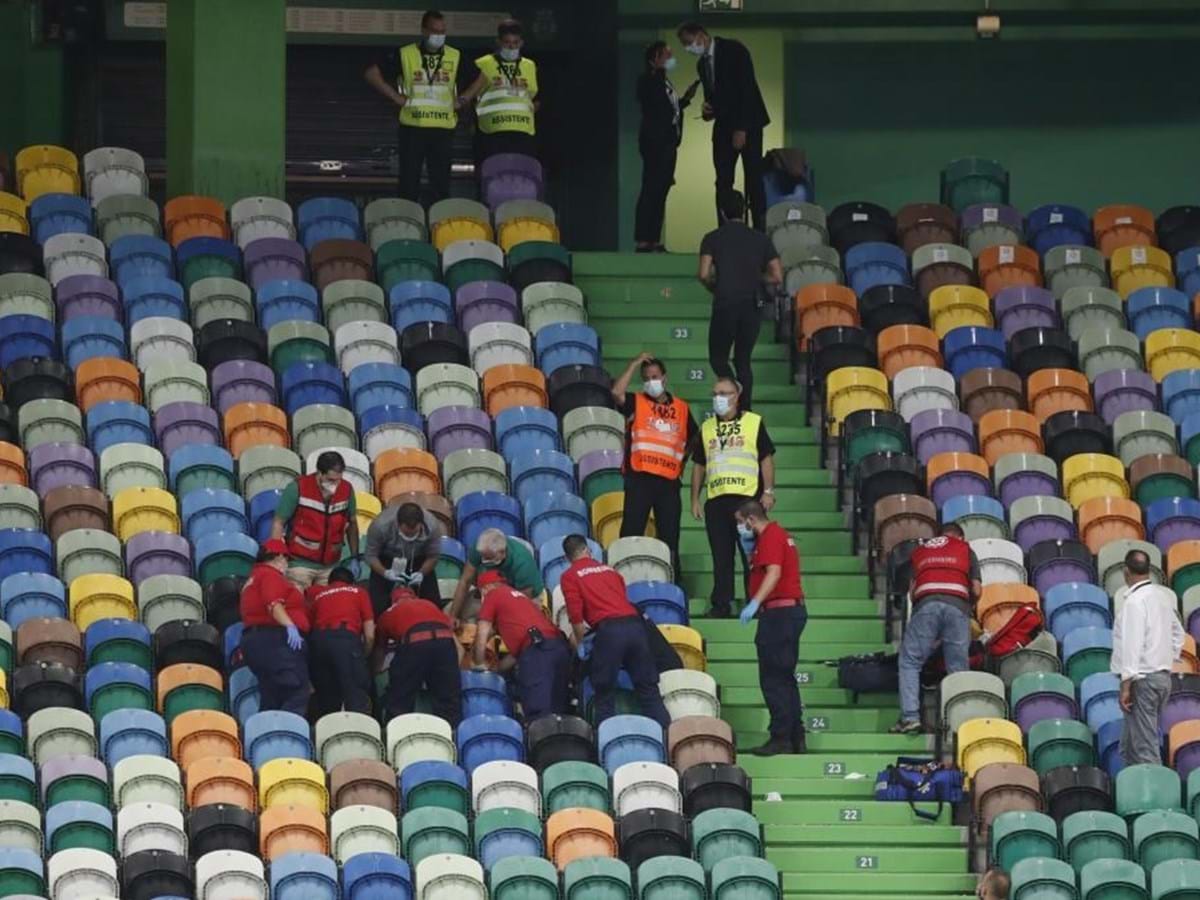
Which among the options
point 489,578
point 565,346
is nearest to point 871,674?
point 489,578

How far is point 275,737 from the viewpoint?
1847 cm

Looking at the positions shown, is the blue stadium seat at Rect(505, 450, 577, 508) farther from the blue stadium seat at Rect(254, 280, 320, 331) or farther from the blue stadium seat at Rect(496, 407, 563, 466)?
the blue stadium seat at Rect(254, 280, 320, 331)

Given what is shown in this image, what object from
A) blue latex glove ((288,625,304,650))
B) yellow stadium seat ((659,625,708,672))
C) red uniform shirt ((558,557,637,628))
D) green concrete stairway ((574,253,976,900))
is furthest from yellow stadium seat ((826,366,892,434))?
blue latex glove ((288,625,304,650))

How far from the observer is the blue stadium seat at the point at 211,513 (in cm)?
2041

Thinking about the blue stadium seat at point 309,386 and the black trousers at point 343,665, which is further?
the blue stadium seat at point 309,386

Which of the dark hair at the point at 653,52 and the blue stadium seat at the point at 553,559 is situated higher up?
the dark hair at the point at 653,52

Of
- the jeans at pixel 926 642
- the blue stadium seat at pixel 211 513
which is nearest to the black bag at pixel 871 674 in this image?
the jeans at pixel 926 642

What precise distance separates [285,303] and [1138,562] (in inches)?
252

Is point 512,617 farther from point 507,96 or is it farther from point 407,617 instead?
point 507,96

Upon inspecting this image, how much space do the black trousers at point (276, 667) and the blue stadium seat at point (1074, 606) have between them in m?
4.33

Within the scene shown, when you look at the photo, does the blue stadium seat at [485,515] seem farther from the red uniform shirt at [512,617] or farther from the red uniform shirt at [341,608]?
the red uniform shirt at [341,608]

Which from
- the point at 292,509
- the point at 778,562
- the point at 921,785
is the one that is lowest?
the point at 921,785

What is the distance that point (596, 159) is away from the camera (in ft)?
89.2

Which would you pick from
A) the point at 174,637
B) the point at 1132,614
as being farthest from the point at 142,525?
the point at 1132,614
